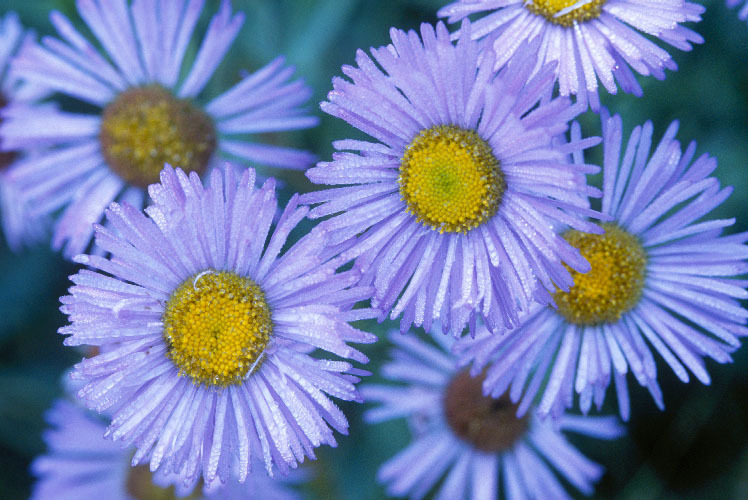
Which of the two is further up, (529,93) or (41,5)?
(529,93)

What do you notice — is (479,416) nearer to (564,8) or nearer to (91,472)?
(564,8)

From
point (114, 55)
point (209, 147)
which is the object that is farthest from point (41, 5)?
point (209, 147)

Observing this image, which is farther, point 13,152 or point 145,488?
point 13,152

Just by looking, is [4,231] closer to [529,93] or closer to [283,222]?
[283,222]

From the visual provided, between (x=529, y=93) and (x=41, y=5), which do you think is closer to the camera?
(x=529, y=93)

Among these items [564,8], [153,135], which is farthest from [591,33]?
[153,135]

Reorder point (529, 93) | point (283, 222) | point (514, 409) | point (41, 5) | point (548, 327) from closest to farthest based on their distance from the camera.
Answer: point (529, 93) < point (283, 222) < point (548, 327) < point (514, 409) < point (41, 5)
